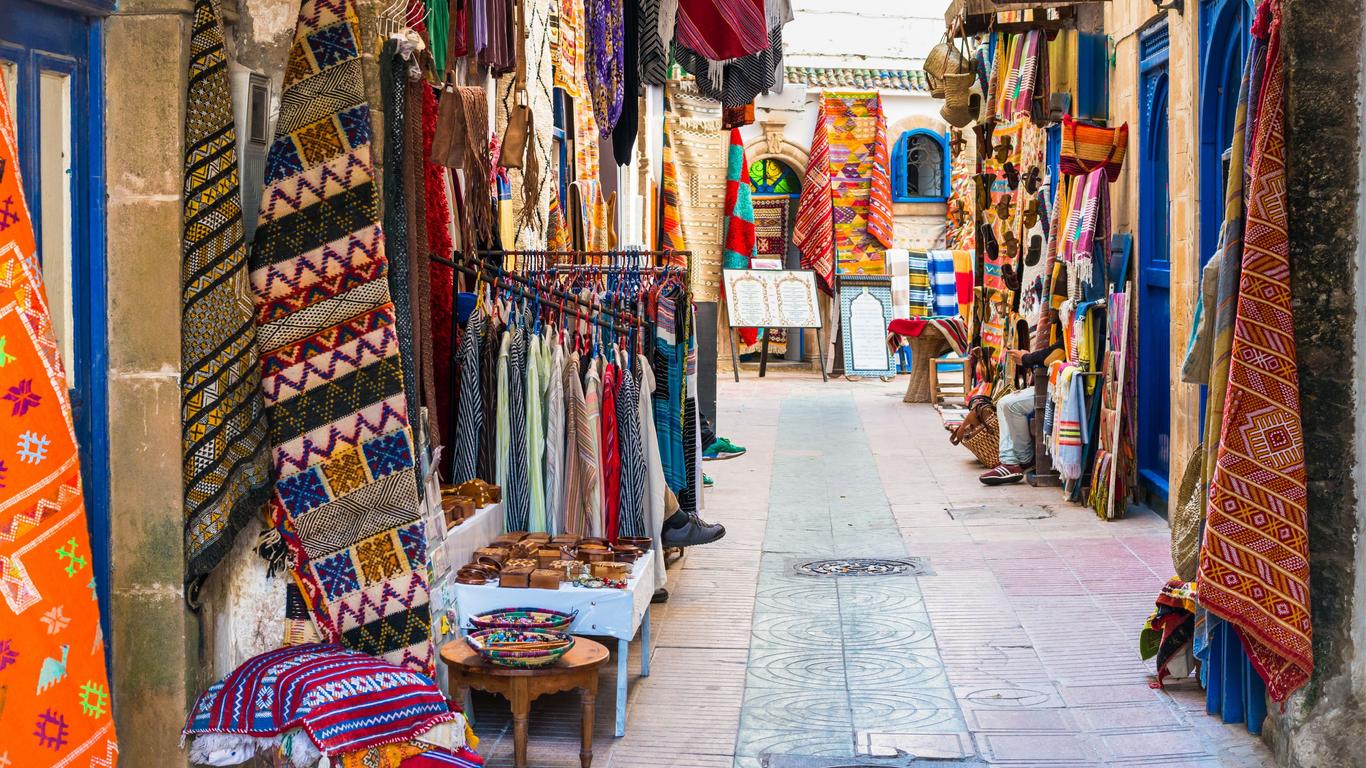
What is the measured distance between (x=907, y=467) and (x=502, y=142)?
564 cm

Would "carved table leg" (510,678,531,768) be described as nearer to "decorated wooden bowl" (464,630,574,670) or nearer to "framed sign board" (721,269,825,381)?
"decorated wooden bowl" (464,630,574,670)

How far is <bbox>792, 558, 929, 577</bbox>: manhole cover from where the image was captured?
26.2 feet

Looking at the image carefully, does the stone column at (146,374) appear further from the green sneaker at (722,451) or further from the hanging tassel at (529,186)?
the green sneaker at (722,451)

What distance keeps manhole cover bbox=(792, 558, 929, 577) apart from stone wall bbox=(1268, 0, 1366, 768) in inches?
137

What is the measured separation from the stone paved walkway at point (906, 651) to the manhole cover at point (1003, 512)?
0.02 meters

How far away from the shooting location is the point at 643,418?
648 cm

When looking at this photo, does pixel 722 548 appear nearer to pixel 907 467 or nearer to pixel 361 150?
pixel 907 467

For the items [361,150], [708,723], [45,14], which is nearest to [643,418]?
[708,723]

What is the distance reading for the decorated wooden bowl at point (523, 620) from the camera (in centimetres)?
493

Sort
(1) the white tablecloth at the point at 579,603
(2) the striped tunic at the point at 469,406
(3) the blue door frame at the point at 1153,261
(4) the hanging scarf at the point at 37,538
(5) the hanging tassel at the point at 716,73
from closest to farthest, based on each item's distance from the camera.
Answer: (4) the hanging scarf at the point at 37,538
(1) the white tablecloth at the point at 579,603
(2) the striped tunic at the point at 469,406
(3) the blue door frame at the point at 1153,261
(5) the hanging tassel at the point at 716,73


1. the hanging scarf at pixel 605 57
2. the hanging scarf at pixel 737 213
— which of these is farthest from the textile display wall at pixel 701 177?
the hanging scarf at pixel 605 57

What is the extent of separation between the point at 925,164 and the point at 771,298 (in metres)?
3.99

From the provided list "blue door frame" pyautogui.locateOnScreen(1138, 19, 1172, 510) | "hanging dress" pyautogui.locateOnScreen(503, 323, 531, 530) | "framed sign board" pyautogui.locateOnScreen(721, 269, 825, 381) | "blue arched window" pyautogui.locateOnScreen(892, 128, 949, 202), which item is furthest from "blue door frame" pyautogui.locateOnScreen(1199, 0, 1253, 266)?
"blue arched window" pyautogui.locateOnScreen(892, 128, 949, 202)

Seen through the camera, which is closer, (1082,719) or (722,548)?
(1082,719)
